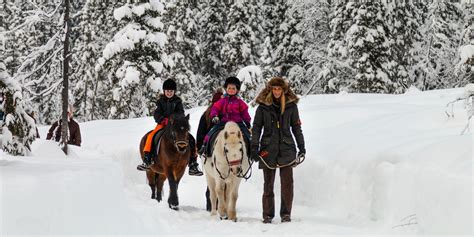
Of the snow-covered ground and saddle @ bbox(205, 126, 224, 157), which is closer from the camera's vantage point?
the snow-covered ground

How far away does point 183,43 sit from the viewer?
3847 centimetres

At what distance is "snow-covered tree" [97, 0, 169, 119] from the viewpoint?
25.6 m

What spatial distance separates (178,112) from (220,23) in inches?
1315

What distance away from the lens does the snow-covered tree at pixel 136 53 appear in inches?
1007

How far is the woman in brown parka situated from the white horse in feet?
1.24

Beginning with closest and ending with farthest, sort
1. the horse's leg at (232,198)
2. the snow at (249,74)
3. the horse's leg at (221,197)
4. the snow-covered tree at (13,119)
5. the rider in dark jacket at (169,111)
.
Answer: the snow-covered tree at (13,119) → the horse's leg at (232,198) → the horse's leg at (221,197) → the rider in dark jacket at (169,111) → the snow at (249,74)

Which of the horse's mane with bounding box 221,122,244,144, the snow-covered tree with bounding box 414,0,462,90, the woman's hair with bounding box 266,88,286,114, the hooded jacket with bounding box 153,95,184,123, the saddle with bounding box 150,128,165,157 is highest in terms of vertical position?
the snow-covered tree with bounding box 414,0,462,90

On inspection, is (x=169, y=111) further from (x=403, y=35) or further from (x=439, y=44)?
(x=403, y=35)

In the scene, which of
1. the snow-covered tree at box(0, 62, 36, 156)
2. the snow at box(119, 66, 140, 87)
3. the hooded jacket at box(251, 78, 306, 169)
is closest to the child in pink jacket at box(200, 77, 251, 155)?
the hooded jacket at box(251, 78, 306, 169)

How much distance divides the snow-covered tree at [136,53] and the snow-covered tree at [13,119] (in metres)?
17.6

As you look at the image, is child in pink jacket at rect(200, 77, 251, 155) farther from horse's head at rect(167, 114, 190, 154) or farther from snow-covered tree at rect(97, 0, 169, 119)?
snow-covered tree at rect(97, 0, 169, 119)

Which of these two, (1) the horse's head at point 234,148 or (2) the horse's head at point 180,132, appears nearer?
(1) the horse's head at point 234,148

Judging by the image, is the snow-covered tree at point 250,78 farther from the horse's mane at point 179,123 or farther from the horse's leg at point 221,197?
the horse's leg at point 221,197

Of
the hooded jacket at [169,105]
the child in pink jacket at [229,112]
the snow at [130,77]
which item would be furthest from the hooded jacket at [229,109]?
the snow at [130,77]
